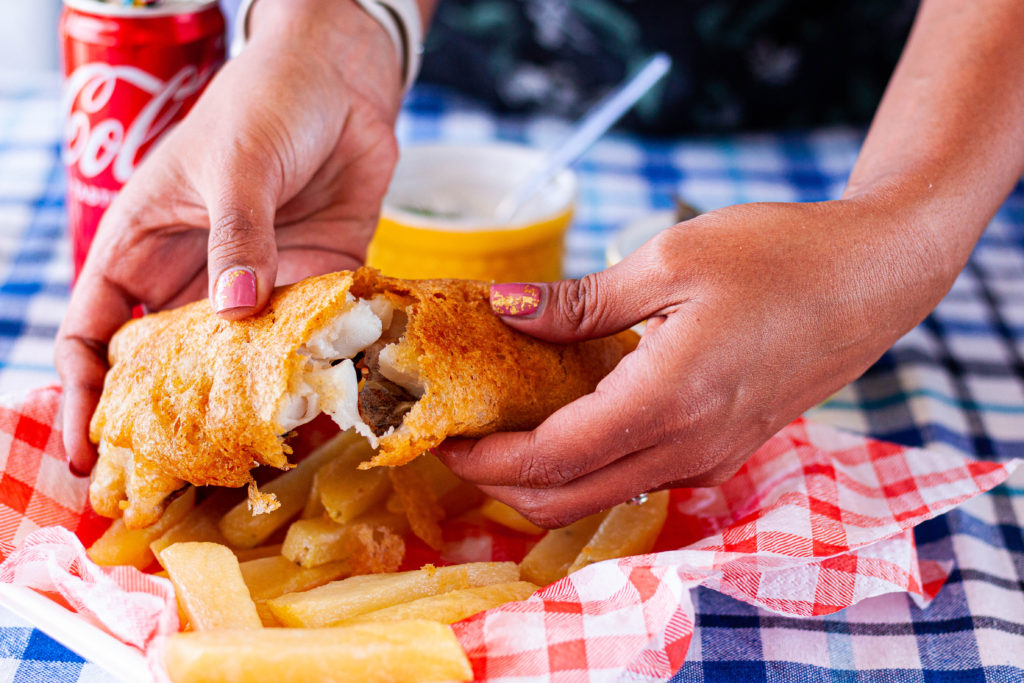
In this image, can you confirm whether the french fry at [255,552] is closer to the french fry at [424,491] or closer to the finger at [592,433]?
the french fry at [424,491]

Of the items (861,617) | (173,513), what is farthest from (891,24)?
(173,513)

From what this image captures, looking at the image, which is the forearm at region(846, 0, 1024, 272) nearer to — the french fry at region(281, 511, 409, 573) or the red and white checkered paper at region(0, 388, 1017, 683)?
the red and white checkered paper at region(0, 388, 1017, 683)

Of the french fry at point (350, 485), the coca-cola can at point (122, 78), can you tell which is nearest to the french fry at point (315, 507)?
the french fry at point (350, 485)

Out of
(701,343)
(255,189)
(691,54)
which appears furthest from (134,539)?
(691,54)

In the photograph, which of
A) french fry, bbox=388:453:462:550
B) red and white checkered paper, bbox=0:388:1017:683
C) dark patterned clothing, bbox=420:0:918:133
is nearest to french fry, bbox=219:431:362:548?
french fry, bbox=388:453:462:550

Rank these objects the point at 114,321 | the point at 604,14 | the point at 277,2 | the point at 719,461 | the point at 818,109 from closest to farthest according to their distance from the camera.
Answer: the point at 719,461
the point at 114,321
the point at 277,2
the point at 604,14
the point at 818,109

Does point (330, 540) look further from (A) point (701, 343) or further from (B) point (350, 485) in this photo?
(A) point (701, 343)

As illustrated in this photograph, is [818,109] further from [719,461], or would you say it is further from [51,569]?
[51,569]
